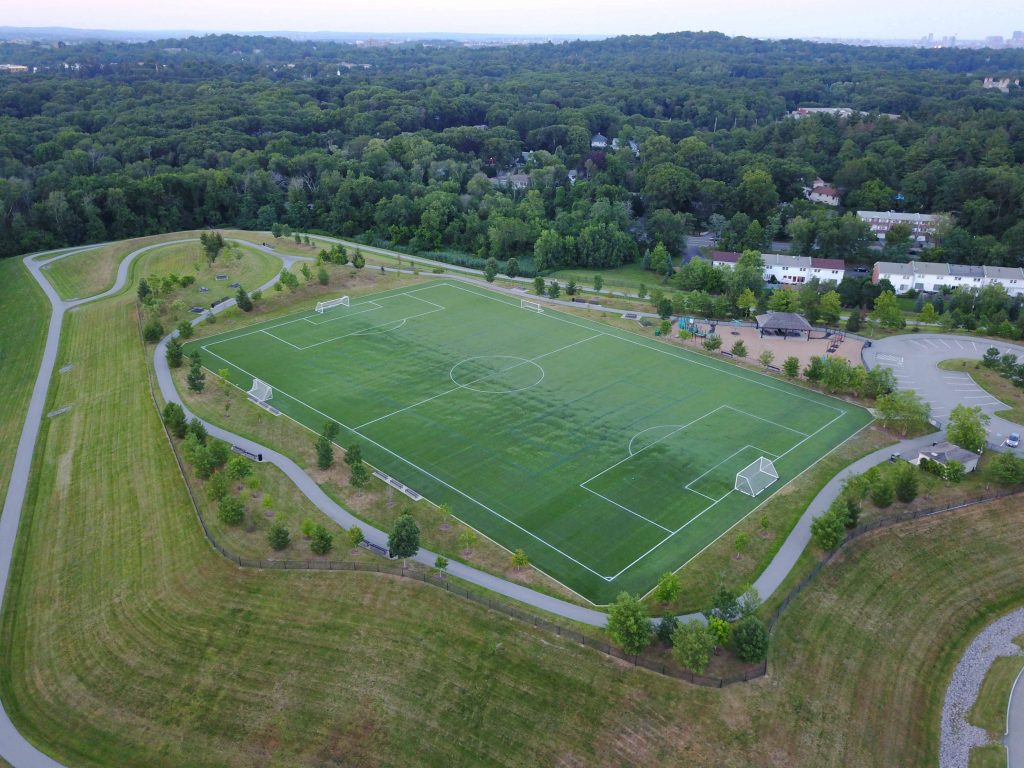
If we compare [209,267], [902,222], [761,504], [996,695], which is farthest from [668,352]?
[209,267]

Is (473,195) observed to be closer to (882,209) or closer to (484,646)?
(882,209)

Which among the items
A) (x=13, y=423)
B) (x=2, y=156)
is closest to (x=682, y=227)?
(x=13, y=423)

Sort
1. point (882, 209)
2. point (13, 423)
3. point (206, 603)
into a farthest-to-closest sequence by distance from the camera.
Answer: point (882, 209) < point (13, 423) < point (206, 603)

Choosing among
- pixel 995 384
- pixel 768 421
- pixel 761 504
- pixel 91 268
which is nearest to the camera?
pixel 761 504

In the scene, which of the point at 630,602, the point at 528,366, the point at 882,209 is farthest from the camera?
the point at 882,209

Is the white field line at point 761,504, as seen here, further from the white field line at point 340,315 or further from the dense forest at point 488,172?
the dense forest at point 488,172

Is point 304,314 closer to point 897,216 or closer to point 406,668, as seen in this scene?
point 406,668
